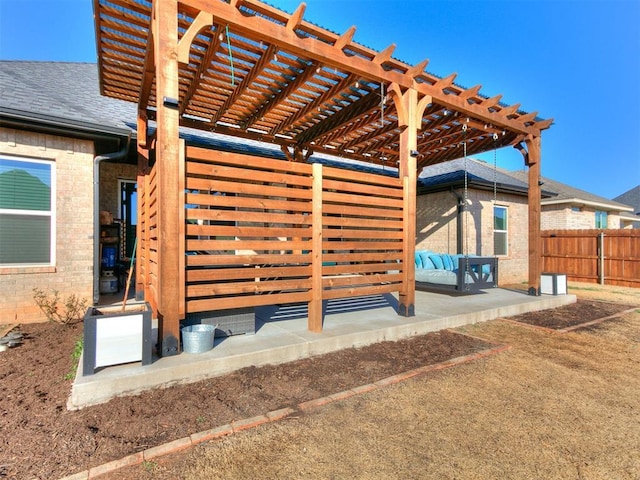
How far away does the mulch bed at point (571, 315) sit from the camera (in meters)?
5.98

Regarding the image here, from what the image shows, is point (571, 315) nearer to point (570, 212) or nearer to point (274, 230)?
point (274, 230)

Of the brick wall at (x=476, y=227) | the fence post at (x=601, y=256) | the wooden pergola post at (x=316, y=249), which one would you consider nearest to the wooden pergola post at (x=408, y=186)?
the wooden pergola post at (x=316, y=249)

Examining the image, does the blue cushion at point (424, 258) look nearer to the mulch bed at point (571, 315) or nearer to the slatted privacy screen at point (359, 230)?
the mulch bed at point (571, 315)

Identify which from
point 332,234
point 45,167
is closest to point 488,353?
point 332,234

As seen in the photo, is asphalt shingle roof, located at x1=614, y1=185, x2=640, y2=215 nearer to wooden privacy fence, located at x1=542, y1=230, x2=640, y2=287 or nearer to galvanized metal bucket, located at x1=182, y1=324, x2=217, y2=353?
wooden privacy fence, located at x1=542, y1=230, x2=640, y2=287

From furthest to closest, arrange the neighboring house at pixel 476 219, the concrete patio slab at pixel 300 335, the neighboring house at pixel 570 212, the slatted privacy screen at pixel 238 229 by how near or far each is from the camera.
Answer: the neighboring house at pixel 570 212, the neighboring house at pixel 476 219, the slatted privacy screen at pixel 238 229, the concrete patio slab at pixel 300 335

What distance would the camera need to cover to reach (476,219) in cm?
1071

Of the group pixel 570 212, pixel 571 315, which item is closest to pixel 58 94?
pixel 571 315

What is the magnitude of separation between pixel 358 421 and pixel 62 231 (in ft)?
18.2

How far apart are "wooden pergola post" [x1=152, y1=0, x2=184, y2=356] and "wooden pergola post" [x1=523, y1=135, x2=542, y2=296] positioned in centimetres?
732

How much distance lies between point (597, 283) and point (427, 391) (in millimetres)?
12972

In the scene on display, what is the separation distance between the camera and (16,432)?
2.43m

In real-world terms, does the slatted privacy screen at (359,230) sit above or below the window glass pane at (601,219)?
below

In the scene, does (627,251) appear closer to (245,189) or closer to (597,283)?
(597,283)
